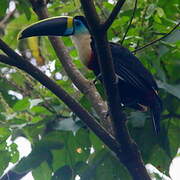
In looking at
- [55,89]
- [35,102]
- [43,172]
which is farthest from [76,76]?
[43,172]

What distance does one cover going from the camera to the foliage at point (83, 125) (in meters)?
2.56

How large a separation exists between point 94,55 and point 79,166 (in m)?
0.58

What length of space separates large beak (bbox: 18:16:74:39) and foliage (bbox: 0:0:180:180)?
55 millimetres

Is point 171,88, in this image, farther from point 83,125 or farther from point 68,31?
point 68,31

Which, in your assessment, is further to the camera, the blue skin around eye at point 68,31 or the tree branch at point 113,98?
the blue skin around eye at point 68,31

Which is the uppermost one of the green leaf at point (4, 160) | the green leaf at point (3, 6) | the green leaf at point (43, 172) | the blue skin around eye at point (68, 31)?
the green leaf at point (3, 6)

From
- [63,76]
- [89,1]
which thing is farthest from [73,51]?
[89,1]

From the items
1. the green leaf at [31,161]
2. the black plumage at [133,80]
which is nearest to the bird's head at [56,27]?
the black plumage at [133,80]

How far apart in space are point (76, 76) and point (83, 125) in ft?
0.76

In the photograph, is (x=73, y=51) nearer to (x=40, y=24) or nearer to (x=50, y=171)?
(x=40, y=24)

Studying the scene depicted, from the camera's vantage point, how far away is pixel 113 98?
213 centimetres

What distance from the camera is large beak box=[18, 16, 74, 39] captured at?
8.43 ft

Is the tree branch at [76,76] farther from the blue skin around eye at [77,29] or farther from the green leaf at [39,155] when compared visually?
the green leaf at [39,155]

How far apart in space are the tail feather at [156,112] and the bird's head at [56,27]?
55 cm
